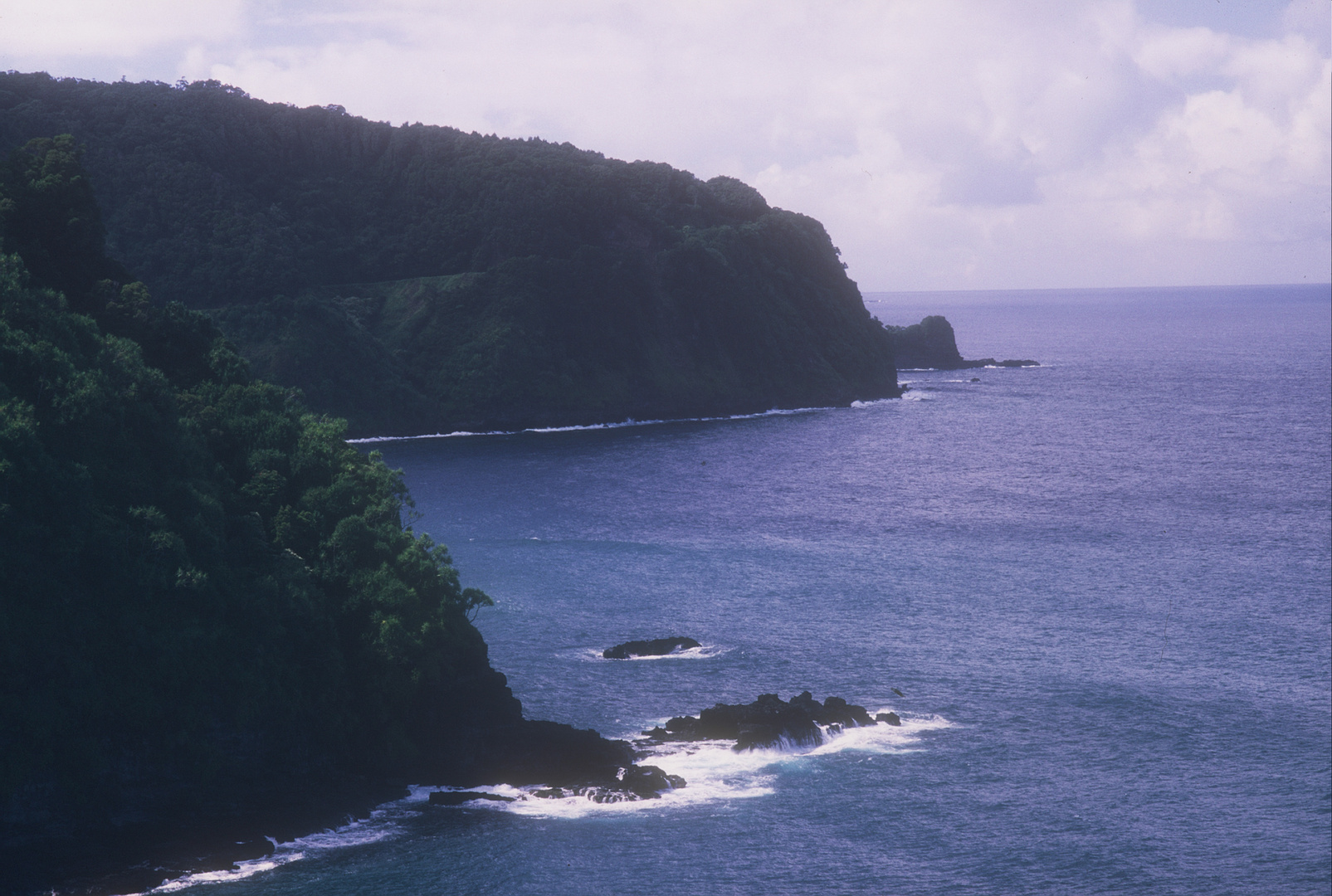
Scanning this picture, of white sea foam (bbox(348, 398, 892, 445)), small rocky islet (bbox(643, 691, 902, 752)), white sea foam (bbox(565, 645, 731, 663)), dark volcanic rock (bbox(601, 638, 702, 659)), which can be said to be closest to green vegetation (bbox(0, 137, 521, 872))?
small rocky islet (bbox(643, 691, 902, 752))

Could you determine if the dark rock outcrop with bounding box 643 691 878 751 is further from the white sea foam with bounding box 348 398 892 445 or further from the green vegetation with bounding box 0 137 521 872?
the white sea foam with bounding box 348 398 892 445

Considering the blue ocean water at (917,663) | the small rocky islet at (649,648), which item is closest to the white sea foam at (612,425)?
the blue ocean water at (917,663)

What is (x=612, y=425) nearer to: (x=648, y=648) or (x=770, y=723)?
(x=648, y=648)

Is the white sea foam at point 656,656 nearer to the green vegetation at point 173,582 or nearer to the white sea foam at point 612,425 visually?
the green vegetation at point 173,582

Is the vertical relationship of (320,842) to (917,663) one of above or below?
below

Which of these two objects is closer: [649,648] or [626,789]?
[626,789]

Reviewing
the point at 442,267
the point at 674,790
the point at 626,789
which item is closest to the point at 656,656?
the point at 674,790
